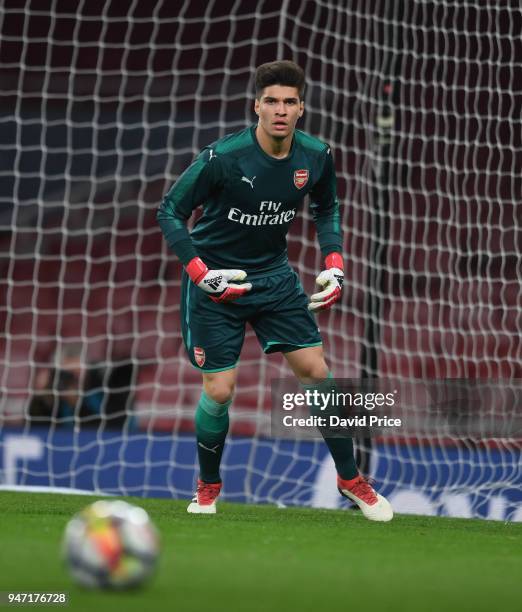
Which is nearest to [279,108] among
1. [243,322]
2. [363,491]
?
[243,322]

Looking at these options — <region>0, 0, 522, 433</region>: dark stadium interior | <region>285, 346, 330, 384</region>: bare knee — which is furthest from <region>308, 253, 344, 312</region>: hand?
<region>0, 0, 522, 433</region>: dark stadium interior

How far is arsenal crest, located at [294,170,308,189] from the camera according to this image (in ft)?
15.7

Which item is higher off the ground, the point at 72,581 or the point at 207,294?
the point at 207,294

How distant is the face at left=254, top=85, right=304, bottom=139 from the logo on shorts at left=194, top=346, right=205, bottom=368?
88cm

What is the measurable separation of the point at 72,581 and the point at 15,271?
8952mm

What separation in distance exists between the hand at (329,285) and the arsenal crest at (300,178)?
1.04 ft

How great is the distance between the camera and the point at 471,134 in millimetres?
11102

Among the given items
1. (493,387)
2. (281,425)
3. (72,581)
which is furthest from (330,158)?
(493,387)

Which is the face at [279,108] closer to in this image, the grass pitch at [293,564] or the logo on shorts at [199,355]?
the logo on shorts at [199,355]

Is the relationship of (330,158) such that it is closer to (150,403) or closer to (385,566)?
(385,566)

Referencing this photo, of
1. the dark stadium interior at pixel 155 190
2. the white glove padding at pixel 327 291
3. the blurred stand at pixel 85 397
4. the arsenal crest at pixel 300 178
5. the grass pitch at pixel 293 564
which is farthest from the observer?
the dark stadium interior at pixel 155 190

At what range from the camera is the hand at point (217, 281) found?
454cm

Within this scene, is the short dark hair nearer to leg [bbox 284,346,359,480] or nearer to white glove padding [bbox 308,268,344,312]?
white glove padding [bbox 308,268,344,312]

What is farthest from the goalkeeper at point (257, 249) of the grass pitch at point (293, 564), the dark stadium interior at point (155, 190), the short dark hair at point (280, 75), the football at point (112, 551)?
the dark stadium interior at point (155, 190)
